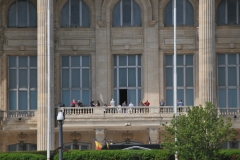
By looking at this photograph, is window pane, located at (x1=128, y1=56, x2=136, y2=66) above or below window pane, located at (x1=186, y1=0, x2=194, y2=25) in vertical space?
below

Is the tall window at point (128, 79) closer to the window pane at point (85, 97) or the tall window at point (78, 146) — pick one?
the window pane at point (85, 97)

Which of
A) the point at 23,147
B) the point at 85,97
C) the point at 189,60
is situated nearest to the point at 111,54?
the point at 85,97

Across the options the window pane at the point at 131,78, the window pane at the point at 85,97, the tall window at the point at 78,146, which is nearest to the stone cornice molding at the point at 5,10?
the window pane at the point at 85,97

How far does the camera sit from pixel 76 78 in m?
84.1

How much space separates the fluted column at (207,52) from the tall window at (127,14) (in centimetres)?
649

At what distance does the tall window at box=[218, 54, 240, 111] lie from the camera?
3282 inches

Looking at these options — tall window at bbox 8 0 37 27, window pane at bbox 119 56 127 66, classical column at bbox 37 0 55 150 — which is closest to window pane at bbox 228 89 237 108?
window pane at bbox 119 56 127 66

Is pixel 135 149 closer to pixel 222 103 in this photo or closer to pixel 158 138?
pixel 158 138

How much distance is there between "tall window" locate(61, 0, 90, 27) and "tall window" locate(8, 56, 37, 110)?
12.5ft

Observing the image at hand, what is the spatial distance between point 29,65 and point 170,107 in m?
12.0

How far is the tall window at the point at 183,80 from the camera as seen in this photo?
3290 inches

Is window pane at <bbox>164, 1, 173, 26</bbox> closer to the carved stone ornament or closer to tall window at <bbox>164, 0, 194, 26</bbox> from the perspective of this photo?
tall window at <bbox>164, 0, 194, 26</bbox>

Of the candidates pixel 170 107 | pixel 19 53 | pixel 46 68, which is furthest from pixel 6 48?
pixel 170 107

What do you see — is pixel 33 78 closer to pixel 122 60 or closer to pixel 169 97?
pixel 122 60
